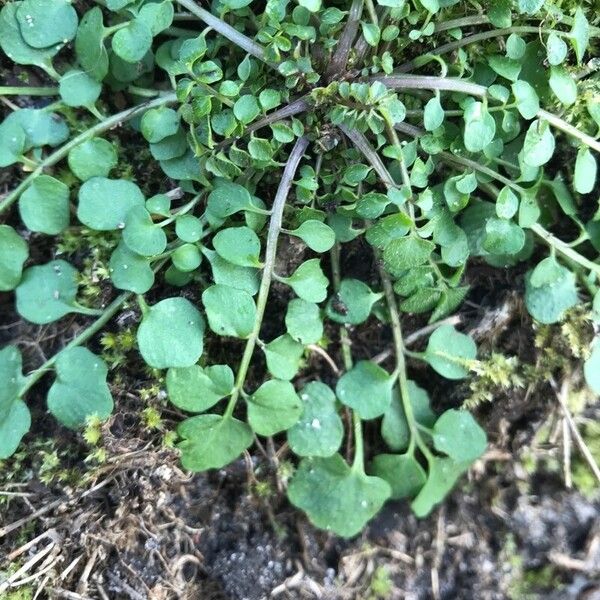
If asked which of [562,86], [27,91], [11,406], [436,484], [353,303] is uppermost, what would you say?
[562,86]

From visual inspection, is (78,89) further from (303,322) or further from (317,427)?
(317,427)

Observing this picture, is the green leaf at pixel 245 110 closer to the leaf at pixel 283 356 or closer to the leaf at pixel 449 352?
the leaf at pixel 283 356

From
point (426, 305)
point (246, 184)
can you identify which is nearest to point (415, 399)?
point (426, 305)

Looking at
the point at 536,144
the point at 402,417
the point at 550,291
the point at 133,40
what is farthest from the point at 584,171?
the point at 133,40

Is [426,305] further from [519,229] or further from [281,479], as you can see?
[281,479]

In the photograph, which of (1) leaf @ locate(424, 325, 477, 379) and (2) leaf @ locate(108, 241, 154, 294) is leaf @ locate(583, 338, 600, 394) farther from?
(2) leaf @ locate(108, 241, 154, 294)
